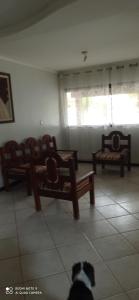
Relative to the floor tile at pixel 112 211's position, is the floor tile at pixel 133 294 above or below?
below

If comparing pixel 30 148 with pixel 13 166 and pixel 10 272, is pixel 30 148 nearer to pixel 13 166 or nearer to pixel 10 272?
pixel 13 166

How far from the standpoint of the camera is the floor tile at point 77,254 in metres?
2.15

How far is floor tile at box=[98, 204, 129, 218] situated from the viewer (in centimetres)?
300

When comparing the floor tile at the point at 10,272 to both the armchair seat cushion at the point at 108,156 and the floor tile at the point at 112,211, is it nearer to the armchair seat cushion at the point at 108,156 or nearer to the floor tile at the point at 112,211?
the floor tile at the point at 112,211

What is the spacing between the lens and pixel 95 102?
5.48 meters

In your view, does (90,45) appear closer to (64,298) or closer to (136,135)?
(136,135)

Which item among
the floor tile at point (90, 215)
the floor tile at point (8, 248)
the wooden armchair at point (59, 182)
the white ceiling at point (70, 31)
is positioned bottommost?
the floor tile at point (8, 248)

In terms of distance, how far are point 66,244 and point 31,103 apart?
128 inches

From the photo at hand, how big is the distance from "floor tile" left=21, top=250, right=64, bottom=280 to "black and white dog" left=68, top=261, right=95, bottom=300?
53 cm

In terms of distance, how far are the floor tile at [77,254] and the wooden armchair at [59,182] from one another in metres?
0.63

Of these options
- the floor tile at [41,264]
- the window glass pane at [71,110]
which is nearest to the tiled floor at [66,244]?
the floor tile at [41,264]

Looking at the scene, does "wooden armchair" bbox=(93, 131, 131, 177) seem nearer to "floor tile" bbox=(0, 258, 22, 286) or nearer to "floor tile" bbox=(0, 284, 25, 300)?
"floor tile" bbox=(0, 258, 22, 286)

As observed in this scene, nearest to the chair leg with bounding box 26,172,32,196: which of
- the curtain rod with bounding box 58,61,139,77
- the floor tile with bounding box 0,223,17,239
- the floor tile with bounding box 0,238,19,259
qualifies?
the floor tile with bounding box 0,223,17,239

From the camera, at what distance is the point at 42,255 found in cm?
226
